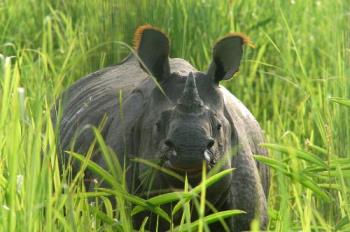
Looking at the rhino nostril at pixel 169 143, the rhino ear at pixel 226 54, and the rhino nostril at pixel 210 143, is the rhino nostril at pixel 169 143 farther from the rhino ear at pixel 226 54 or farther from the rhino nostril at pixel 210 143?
the rhino ear at pixel 226 54

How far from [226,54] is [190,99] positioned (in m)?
0.54

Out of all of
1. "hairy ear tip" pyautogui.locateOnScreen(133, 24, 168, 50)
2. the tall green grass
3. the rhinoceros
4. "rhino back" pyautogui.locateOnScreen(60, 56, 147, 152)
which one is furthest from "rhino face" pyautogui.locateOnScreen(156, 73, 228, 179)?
"rhino back" pyautogui.locateOnScreen(60, 56, 147, 152)

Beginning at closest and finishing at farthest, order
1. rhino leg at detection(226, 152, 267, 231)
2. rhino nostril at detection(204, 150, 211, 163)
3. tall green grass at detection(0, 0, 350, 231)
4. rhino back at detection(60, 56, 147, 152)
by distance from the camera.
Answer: tall green grass at detection(0, 0, 350, 231) < rhino nostril at detection(204, 150, 211, 163) < rhino leg at detection(226, 152, 267, 231) < rhino back at detection(60, 56, 147, 152)

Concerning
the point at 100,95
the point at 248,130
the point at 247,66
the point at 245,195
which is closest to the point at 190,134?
the point at 245,195

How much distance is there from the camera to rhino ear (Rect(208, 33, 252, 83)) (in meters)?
4.78

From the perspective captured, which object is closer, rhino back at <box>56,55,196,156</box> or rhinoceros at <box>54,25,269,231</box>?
rhinoceros at <box>54,25,269,231</box>

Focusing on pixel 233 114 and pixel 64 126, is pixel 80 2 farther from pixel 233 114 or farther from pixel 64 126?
pixel 233 114

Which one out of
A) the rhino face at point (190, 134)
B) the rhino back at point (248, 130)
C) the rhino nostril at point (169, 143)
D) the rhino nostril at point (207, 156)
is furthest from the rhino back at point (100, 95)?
the rhino nostril at point (207, 156)

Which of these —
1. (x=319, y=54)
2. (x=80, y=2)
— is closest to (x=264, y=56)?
(x=319, y=54)

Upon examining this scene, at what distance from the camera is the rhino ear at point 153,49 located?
15.6ft

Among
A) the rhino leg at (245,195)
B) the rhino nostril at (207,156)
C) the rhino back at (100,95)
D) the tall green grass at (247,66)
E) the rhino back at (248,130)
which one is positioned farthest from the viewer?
the rhino back at (100,95)

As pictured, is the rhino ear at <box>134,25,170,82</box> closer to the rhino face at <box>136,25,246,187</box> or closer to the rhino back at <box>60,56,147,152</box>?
the rhino face at <box>136,25,246,187</box>

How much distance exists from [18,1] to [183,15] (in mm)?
1237

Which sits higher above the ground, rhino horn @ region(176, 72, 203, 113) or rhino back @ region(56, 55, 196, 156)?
rhino horn @ region(176, 72, 203, 113)
